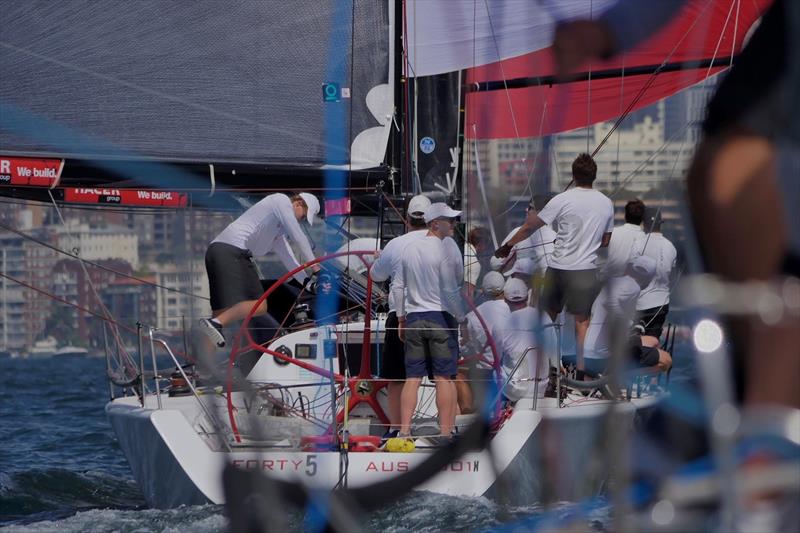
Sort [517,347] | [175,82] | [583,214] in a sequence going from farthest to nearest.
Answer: [175,82] → [583,214] → [517,347]

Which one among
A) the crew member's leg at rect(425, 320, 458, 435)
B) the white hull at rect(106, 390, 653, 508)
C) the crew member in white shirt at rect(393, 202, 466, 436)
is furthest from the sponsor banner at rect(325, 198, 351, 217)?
the crew member's leg at rect(425, 320, 458, 435)

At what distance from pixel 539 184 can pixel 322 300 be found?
5.38m

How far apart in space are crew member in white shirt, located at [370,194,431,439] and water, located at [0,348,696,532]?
0.94 m

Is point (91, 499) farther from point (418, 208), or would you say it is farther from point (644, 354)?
point (644, 354)

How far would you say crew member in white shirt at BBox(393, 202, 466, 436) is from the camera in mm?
5777

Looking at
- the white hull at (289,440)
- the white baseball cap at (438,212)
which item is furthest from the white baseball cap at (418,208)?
the white hull at (289,440)

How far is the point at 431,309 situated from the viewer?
5.97 meters

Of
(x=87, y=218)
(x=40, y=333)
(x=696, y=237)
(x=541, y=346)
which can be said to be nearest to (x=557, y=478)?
(x=541, y=346)

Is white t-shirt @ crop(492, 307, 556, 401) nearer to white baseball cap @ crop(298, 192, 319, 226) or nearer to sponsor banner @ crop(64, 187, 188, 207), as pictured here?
white baseball cap @ crop(298, 192, 319, 226)

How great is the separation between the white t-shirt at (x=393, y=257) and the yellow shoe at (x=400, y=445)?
0.79m

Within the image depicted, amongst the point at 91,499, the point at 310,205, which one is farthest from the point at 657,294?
the point at 91,499

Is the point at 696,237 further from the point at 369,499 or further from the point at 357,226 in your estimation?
the point at 357,226

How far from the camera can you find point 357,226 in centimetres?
988

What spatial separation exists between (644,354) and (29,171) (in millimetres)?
3111
